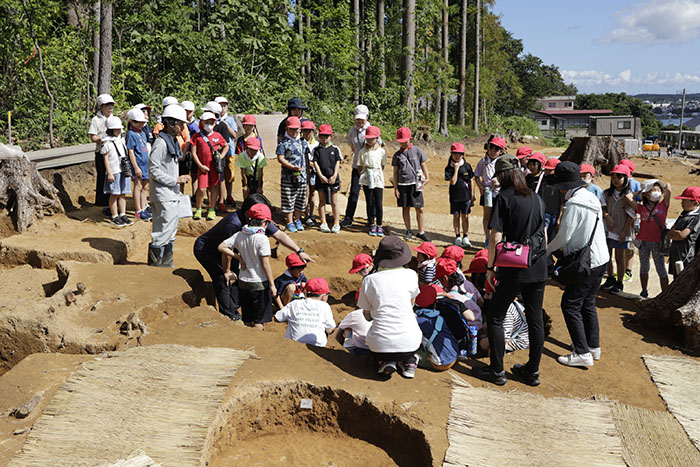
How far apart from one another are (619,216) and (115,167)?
22.0 feet

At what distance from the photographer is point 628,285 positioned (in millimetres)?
7754

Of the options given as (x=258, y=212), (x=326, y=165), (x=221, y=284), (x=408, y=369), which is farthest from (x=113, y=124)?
(x=408, y=369)

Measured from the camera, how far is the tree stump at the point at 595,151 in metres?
15.0

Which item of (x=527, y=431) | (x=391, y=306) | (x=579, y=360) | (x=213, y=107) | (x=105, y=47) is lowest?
(x=527, y=431)

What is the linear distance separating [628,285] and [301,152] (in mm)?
4905

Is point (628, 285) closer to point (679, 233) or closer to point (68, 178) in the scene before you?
point (679, 233)

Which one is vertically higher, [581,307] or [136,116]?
[136,116]

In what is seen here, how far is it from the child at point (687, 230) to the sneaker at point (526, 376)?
8.83 feet

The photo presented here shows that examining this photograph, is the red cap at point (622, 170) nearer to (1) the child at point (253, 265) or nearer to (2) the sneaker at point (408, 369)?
(2) the sneaker at point (408, 369)

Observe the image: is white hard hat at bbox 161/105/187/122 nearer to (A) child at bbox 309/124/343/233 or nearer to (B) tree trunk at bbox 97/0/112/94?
(A) child at bbox 309/124/343/233

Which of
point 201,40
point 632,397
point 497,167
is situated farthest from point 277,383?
point 201,40

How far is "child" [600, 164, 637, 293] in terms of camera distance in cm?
691

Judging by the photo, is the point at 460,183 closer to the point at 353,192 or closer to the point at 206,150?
the point at 353,192

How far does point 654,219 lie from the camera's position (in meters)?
6.71
